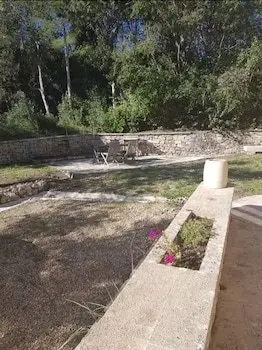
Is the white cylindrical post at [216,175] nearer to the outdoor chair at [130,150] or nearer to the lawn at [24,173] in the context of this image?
the lawn at [24,173]

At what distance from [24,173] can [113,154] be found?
257 centimetres

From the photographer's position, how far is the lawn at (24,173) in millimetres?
7802

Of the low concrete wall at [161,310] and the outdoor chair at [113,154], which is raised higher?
the low concrete wall at [161,310]

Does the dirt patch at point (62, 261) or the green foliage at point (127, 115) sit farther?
the green foliage at point (127, 115)

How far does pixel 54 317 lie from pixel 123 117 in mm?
9364

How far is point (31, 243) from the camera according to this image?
415 centimetres

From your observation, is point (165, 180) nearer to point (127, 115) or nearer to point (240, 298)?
point (240, 298)

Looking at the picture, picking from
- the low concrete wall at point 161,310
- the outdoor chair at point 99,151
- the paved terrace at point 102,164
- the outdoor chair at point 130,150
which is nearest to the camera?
the low concrete wall at point 161,310

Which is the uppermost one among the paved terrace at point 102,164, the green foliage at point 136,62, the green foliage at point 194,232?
the green foliage at point 136,62

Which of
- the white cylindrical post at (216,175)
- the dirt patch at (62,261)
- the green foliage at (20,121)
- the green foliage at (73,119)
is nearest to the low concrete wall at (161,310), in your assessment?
the dirt patch at (62,261)

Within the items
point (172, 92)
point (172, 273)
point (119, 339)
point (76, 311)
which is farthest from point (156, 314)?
point (172, 92)

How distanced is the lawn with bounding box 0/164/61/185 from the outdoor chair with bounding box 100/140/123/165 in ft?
A: 5.08

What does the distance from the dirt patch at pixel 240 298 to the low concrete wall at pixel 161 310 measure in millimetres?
432

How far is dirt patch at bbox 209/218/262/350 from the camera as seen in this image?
2.20 m
